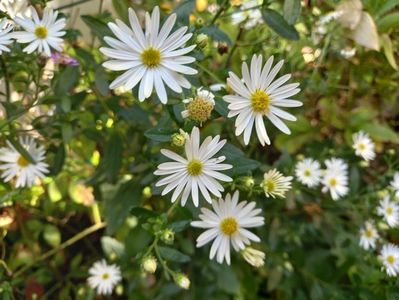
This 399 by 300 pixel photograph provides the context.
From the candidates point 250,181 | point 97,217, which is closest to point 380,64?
point 250,181

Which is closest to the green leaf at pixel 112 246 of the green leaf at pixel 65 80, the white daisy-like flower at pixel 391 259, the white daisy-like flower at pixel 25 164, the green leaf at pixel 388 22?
the white daisy-like flower at pixel 25 164

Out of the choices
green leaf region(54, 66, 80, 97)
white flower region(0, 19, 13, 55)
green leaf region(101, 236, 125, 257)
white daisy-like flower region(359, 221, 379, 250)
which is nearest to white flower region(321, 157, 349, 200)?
white daisy-like flower region(359, 221, 379, 250)

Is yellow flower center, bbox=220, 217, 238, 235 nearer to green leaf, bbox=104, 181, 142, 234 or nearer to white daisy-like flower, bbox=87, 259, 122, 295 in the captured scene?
green leaf, bbox=104, 181, 142, 234

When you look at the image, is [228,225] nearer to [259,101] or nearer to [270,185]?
[270,185]

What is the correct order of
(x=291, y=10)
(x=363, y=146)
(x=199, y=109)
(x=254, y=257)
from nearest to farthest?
(x=199, y=109) → (x=254, y=257) → (x=291, y=10) → (x=363, y=146)

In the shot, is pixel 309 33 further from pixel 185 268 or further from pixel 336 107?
pixel 185 268

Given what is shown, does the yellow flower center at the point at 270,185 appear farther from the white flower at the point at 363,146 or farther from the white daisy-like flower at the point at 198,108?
the white flower at the point at 363,146

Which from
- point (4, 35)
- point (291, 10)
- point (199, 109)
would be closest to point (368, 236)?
point (291, 10)
